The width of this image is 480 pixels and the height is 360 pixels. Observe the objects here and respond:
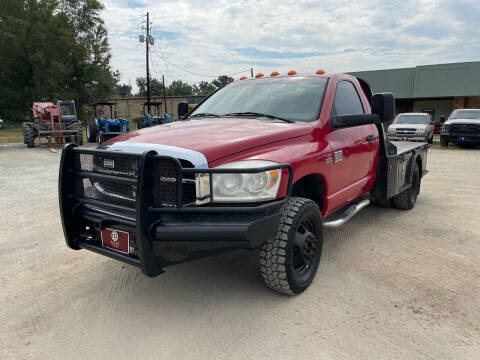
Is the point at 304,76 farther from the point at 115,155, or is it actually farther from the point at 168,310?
the point at 168,310

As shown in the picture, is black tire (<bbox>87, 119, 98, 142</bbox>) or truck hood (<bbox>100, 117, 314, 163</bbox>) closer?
truck hood (<bbox>100, 117, 314, 163</bbox>)

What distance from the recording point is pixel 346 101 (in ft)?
12.8

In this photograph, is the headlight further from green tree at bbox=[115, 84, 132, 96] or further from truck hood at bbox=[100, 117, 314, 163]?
green tree at bbox=[115, 84, 132, 96]

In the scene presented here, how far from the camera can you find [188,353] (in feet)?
7.43

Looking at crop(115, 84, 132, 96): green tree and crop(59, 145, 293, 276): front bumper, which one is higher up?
crop(115, 84, 132, 96): green tree

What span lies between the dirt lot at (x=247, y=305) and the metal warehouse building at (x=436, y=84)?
26.6 m

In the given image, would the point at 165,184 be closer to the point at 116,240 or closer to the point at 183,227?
the point at 183,227

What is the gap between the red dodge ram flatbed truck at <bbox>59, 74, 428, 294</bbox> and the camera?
2305 millimetres

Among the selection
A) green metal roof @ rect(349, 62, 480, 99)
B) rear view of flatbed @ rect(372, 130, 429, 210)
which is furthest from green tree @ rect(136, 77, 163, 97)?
rear view of flatbed @ rect(372, 130, 429, 210)

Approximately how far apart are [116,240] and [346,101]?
2720 millimetres

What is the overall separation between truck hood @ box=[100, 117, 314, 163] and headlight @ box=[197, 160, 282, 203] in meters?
0.17

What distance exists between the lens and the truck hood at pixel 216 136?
2518 mm

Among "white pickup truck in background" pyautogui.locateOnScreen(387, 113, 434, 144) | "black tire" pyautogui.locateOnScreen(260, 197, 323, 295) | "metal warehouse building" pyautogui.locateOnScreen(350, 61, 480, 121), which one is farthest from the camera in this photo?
"metal warehouse building" pyautogui.locateOnScreen(350, 61, 480, 121)

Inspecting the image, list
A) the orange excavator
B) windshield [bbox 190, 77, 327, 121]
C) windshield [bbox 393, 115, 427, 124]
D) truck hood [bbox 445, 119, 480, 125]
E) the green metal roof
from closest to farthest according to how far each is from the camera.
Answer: windshield [bbox 190, 77, 327, 121] → truck hood [bbox 445, 119, 480, 125] → the orange excavator → windshield [bbox 393, 115, 427, 124] → the green metal roof
